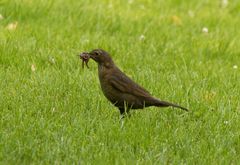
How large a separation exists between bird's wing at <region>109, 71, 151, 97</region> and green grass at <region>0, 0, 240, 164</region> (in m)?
0.22

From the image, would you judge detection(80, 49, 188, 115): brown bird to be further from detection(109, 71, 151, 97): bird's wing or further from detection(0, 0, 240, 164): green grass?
detection(0, 0, 240, 164): green grass

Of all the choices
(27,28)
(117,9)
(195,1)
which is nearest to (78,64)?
(27,28)

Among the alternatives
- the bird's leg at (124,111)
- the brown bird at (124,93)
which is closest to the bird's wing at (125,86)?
the brown bird at (124,93)

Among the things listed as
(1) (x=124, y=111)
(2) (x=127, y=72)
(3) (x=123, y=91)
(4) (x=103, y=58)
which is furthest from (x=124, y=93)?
(2) (x=127, y=72)

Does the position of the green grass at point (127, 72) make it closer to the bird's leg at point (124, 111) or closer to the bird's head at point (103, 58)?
the bird's leg at point (124, 111)

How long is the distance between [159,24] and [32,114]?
377 cm

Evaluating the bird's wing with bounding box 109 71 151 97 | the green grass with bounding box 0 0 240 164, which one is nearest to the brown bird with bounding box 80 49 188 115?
the bird's wing with bounding box 109 71 151 97

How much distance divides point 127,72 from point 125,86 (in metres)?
1.68

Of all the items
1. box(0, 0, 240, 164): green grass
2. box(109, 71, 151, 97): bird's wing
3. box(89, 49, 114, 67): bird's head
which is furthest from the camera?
box(89, 49, 114, 67): bird's head

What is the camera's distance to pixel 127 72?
750 centimetres

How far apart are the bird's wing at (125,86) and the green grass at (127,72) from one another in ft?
0.73

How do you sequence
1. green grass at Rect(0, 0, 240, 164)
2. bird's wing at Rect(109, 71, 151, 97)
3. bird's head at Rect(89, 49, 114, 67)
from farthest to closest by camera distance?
1. bird's head at Rect(89, 49, 114, 67)
2. bird's wing at Rect(109, 71, 151, 97)
3. green grass at Rect(0, 0, 240, 164)

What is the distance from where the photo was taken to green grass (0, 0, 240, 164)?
5281mm

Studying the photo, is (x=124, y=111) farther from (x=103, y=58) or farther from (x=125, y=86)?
(x=103, y=58)
